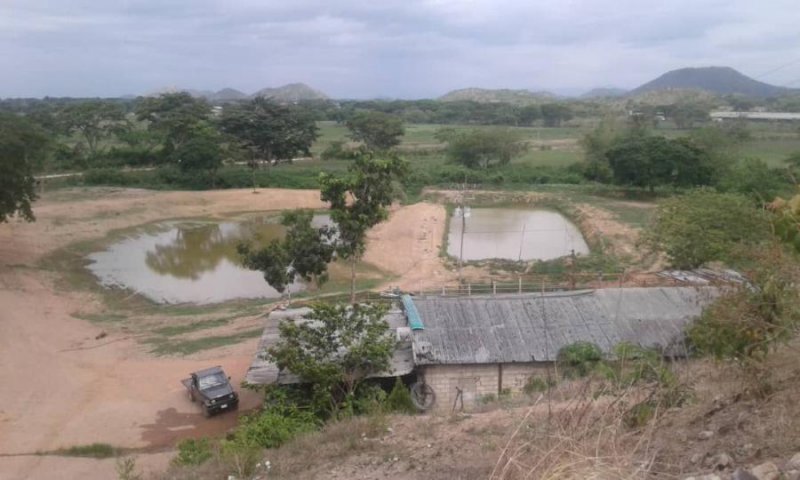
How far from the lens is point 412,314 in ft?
47.0

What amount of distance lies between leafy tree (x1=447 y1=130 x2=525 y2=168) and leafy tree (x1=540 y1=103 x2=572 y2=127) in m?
57.3

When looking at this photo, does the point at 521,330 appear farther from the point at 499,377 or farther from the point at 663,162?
the point at 663,162

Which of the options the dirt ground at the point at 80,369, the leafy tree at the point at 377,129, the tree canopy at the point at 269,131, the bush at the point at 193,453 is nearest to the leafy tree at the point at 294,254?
the dirt ground at the point at 80,369

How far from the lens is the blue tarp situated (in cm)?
1375

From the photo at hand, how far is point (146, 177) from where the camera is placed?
162 feet

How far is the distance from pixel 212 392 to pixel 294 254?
601cm

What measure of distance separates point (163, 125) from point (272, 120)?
32.5ft

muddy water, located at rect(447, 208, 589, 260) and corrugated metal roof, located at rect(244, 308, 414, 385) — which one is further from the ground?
corrugated metal roof, located at rect(244, 308, 414, 385)

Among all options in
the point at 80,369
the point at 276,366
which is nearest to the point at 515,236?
the point at 80,369

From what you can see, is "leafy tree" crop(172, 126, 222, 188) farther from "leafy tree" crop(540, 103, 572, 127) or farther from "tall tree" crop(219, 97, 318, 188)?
"leafy tree" crop(540, 103, 572, 127)

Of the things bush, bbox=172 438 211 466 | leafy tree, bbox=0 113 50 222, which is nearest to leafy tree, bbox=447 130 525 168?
leafy tree, bbox=0 113 50 222

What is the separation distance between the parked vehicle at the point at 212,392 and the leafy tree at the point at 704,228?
1342 centimetres

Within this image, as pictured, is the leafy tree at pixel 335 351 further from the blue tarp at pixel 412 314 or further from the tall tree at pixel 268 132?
the tall tree at pixel 268 132

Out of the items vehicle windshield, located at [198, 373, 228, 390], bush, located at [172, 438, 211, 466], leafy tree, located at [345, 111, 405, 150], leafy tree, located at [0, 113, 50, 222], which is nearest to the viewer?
bush, located at [172, 438, 211, 466]
